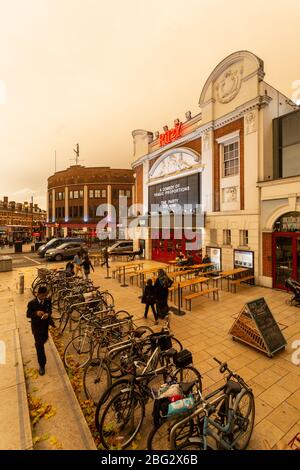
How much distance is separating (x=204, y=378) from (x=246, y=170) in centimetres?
1172

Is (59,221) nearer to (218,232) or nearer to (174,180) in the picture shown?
(174,180)

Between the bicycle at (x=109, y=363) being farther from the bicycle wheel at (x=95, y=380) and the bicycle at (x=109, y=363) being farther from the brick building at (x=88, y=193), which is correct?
the brick building at (x=88, y=193)

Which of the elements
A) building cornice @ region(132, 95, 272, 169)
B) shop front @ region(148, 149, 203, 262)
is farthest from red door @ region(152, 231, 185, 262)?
building cornice @ region(132, 95, 272, 169)

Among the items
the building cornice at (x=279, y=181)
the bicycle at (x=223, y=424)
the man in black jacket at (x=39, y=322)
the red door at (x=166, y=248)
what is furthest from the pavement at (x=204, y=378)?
the red door at (x=166, y=248)

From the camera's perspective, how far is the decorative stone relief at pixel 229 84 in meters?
13.6

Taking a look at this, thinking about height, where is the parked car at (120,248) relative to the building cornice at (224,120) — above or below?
below

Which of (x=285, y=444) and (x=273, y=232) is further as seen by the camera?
(x=273, y=232)

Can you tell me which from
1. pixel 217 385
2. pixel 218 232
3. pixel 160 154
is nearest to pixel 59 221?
pixel 160 154

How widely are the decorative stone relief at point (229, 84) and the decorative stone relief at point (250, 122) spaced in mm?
2019

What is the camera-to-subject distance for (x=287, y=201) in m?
11.0

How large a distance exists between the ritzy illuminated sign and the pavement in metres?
15.1

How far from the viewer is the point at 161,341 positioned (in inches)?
178

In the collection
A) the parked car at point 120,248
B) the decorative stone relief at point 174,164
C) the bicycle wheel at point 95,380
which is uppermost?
the decorative stone relief at point 174,164
